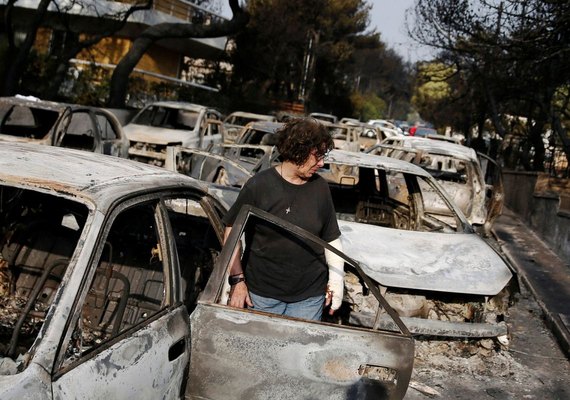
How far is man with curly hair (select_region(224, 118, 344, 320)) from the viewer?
3627 millimetres

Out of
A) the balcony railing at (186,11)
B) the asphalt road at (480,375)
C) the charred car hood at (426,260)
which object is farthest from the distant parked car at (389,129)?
the asphalt road at (480,375)

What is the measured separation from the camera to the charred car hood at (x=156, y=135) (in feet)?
47.2

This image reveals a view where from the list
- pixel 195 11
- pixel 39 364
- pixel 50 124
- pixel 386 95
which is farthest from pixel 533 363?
pixel 386 95

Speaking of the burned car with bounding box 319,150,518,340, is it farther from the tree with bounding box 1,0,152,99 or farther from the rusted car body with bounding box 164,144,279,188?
the tree with bounding box 1,0,152,99

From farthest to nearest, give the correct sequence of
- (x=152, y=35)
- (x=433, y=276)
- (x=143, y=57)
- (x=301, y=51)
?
(x=301, y=51), (x=143, y=57), (x=152, y=35), (x=433, y=276)

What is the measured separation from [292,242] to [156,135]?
11474mm

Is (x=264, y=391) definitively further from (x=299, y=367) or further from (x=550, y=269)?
(x=550, y=269)

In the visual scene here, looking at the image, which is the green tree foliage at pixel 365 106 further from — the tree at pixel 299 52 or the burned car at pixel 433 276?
the burned car at pixel 433 276

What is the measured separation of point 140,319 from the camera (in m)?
3.26

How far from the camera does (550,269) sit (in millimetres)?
11141

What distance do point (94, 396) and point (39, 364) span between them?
0.25m

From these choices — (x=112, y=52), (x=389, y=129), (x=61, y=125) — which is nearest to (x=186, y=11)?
(x=112, y=52)

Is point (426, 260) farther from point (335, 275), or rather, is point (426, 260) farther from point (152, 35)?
point (152, 35)

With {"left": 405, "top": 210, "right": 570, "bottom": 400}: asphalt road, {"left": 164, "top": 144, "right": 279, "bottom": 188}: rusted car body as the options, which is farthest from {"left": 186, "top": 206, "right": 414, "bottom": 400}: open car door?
{"left": 164, "top": 144, "right": 279, "bottom": 188}: rusted car body
